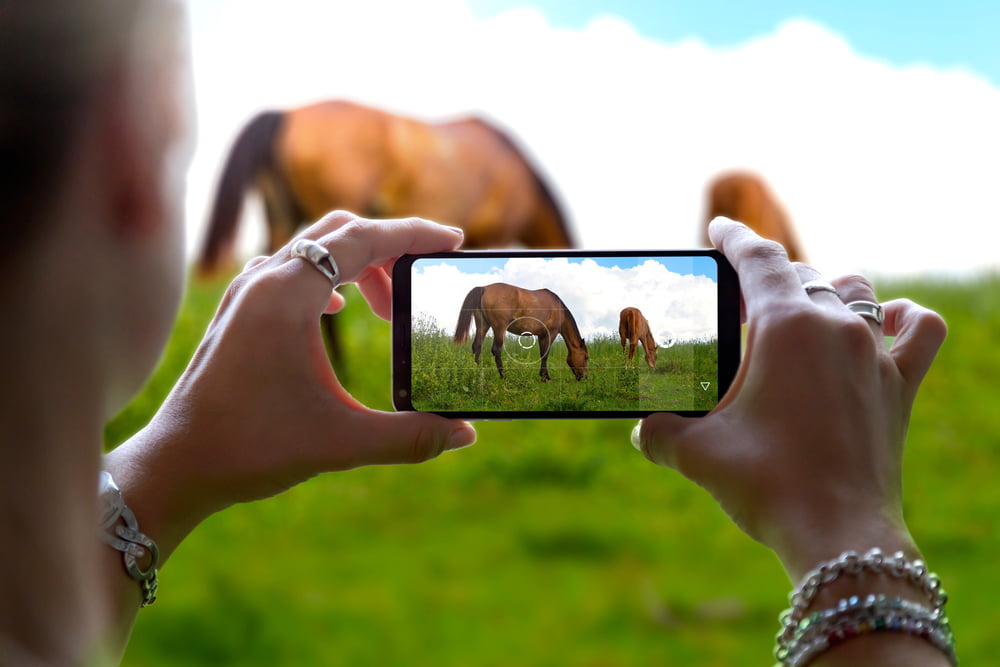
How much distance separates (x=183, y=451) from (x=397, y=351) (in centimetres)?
13

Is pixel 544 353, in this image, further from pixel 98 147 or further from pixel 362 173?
pixel 362 173

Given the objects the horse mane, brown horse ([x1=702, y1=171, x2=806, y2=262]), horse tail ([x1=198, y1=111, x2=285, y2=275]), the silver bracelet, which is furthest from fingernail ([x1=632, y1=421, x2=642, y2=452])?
the horse mane

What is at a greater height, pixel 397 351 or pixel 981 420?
pixel 397 351

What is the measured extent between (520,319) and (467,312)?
32mm

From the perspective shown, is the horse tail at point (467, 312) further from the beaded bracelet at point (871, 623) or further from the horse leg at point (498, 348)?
the beaded bracelet at point (871, 623)

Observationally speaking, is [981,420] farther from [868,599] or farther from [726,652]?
[868,599]

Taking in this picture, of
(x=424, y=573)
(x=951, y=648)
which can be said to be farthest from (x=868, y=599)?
(x=424, y=573)

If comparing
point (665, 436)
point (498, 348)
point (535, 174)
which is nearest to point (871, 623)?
point (665, 436)

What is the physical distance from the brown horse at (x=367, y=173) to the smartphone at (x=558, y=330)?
4.35 feet

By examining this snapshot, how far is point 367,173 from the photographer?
1.92 metres

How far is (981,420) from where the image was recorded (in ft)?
5.75

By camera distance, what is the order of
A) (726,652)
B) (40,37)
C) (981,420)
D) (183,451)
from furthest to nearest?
(981,420)
(726,652)
(183,451)
(40,37)

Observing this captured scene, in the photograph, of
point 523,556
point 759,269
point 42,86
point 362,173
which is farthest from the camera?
point 362,173

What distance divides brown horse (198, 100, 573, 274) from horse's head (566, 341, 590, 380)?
1371 millimetres
